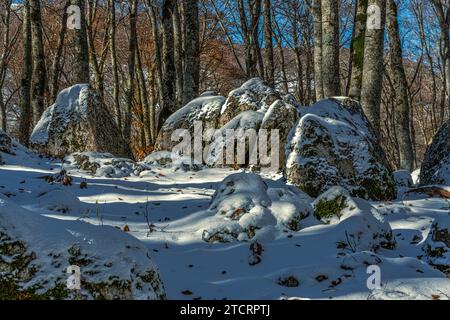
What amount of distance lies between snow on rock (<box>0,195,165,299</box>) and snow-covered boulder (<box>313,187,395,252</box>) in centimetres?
218

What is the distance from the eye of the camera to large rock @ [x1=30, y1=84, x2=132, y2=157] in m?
8.31

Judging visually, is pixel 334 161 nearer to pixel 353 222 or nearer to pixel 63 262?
pixel 353 222

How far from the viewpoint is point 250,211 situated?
14.2 feet

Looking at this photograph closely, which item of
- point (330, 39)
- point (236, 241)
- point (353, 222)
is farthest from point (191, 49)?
point (353, 222)

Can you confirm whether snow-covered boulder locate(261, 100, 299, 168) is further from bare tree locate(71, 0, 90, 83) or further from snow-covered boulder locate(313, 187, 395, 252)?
bare tree locate(71, 0, 90, 83)

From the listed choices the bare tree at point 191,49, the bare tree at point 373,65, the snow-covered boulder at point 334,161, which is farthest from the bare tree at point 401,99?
the bare tree at point 191,49

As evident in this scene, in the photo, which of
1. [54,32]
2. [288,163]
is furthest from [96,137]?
[54,32]

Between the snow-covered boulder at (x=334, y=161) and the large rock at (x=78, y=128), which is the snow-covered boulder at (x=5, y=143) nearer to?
the large rock at (x=78, y=128)

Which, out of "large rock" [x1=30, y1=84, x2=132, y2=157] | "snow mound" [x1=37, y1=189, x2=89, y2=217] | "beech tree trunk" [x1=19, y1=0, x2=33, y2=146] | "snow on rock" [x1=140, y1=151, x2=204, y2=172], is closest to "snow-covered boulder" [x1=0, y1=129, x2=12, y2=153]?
"large rock" [x1=30, y1=84, x2=132, y2=157]

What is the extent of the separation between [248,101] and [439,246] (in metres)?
5.68

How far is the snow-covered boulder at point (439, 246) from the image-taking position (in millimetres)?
3451

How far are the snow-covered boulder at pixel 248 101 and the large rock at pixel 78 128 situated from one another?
93.4 inches
